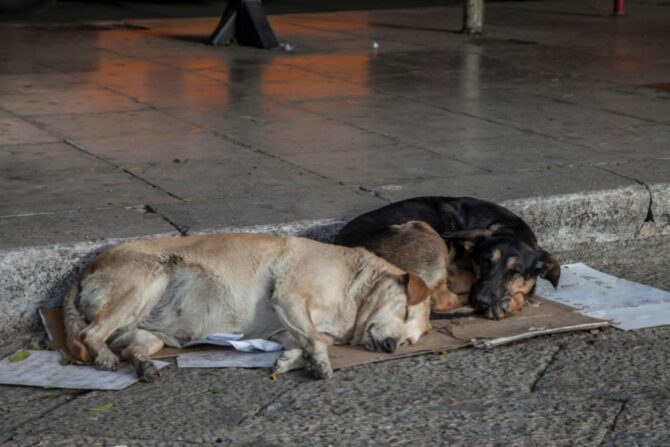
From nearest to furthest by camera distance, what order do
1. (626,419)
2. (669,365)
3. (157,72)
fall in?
(626,419) → (669,365) → (157,72)

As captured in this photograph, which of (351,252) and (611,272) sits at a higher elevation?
(351,252)

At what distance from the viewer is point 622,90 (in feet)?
33.7

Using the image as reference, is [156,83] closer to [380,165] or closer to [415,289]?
[380,165]

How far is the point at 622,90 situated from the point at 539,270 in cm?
494

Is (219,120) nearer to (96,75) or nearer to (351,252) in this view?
(96,75)

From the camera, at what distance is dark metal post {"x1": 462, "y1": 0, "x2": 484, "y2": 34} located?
14211mm

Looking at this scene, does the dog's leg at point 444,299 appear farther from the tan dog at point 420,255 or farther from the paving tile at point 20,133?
the paving tile at point 20,133

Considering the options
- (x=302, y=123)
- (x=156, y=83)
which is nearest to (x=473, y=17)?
(x=156, y=83)

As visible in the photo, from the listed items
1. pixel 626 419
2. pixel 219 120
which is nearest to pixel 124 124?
pixel 219 120

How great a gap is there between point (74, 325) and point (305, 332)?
100cm

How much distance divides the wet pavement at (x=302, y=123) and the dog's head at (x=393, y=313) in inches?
40.6

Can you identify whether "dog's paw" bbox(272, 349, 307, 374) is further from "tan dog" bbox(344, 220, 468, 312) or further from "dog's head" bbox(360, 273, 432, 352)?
"tan dog" bbox(344, 220, 468, 312)

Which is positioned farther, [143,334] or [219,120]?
[219,120]

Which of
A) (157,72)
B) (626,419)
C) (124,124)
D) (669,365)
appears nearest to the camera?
(626,419)
